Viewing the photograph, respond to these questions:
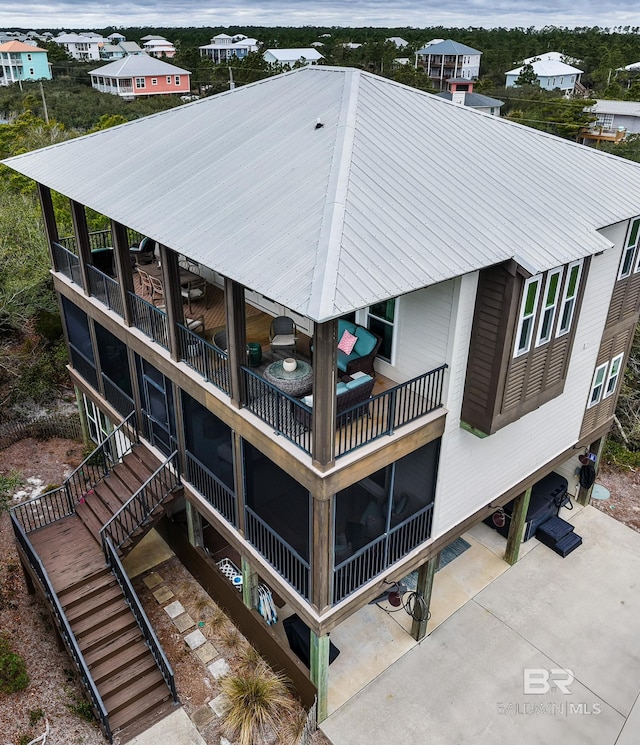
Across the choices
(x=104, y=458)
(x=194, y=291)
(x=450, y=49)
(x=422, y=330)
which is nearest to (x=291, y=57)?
(x=450, y=49)

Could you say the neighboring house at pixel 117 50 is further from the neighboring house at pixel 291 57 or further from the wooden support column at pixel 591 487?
the wooden support column at pixel 591 487

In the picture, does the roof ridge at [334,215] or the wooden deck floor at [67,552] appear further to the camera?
the wooden deck floor at [67,552]

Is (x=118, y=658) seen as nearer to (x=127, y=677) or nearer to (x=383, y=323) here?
(x=127, y=677)

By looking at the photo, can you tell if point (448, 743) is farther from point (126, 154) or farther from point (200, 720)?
point (126, 154)

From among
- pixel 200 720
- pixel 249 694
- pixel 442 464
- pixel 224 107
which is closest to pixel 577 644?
pixel 442 464

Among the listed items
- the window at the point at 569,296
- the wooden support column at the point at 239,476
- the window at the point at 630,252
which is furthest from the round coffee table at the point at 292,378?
the window at the point at 630,252
